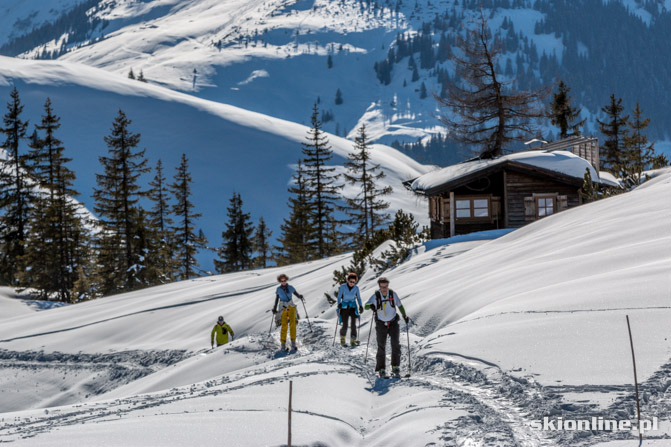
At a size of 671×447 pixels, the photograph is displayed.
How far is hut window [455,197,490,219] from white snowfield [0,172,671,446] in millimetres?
10542

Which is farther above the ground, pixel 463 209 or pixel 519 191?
pixel 519 191

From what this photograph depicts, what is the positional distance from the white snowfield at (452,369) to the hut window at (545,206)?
10.1m

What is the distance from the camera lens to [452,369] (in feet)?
36.3

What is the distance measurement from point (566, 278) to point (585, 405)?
6.02m

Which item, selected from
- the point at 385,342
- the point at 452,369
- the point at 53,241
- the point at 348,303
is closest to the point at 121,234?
the point at 53,241

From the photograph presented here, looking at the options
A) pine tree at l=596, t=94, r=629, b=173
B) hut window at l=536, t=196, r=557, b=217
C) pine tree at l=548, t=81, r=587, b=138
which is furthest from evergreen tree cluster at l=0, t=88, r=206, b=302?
pine tree at l=596, t=94, r=629, b=173

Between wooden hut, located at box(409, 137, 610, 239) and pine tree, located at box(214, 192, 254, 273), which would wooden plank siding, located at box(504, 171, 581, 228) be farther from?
pine tree, located at box(214, 192, 254, 273)

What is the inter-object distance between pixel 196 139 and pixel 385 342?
110 metres

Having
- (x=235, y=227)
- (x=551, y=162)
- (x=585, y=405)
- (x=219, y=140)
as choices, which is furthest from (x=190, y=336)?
(x=219, y=140)

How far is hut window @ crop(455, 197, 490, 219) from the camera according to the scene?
33406 mm

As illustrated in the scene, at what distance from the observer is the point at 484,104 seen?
1534 inches

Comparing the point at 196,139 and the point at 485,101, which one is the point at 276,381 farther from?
the point at 196,139

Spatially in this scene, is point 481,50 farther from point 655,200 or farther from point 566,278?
point 566,278

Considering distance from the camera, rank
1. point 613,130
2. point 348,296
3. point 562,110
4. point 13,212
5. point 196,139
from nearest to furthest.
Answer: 1. point 348,296
2. point 13,212
3. point 562,110
4. point 613,130
5. point 196,139
